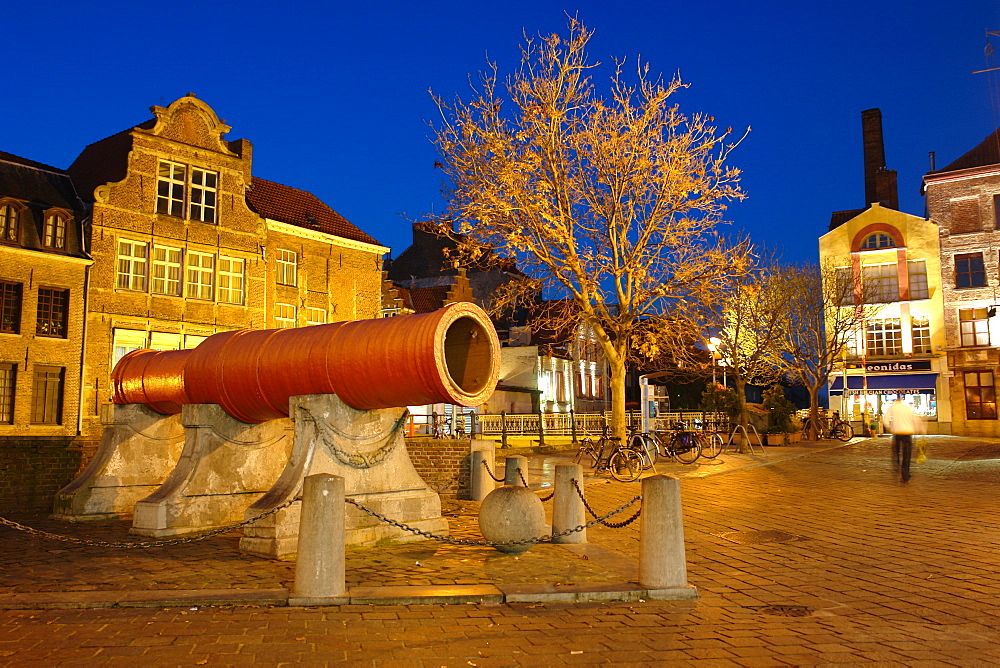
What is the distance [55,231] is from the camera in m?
26.6

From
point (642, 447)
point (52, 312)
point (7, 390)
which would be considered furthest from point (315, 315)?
point (642, 447)

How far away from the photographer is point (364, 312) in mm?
35656

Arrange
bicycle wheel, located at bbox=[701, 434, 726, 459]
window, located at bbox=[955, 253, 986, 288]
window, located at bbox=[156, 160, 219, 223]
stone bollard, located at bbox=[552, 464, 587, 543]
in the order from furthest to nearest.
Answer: window, located at bbox=[955, 253, 986, 288], window, located at bbox=[156, 160, 219, 223], bicycle wheel, located at bbox=[701, 434, 726, 459], stone bollard, located at bbox=[552, 464, 587, 543]

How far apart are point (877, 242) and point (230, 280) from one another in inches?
1275

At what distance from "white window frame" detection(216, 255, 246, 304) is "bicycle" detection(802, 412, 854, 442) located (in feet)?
76.7

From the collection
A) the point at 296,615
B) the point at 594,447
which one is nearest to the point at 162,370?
the point at 296,615

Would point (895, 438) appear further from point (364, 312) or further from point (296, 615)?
Answer: point (364, 312)

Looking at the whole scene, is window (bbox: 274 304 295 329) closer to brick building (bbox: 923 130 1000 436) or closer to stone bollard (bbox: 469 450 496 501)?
stone bollard (bbox: 469 450 496 501)

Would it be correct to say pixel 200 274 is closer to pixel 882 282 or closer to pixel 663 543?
pixel 663 543

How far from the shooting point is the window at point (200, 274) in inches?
1160

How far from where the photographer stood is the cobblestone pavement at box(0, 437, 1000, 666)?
504cm

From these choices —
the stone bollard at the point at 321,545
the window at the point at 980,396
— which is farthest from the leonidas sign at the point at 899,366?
the stone bollard at the point at 321,545

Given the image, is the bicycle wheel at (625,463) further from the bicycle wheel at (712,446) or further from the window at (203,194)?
the window at (203,194)

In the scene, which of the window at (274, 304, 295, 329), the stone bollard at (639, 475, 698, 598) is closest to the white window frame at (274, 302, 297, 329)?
the window at (274, 304, 295, 329)
